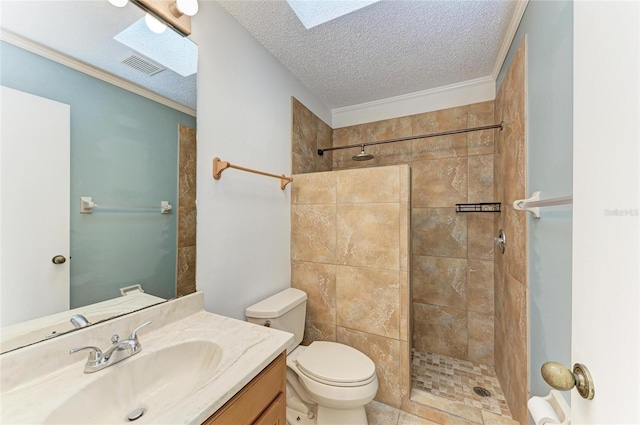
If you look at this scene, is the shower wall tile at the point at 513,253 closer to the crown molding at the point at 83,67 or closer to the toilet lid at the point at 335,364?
the toilet lid at the point at 335,364

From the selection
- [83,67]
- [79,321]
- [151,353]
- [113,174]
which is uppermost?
[83,67]

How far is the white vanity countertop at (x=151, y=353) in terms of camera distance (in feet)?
1.94

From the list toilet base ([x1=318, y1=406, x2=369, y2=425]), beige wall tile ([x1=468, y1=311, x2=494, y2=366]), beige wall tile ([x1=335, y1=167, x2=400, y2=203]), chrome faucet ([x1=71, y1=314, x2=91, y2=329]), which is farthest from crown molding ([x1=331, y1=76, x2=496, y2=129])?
chrome faucet ([x1=71, y1=314, x2=91, y2=329])

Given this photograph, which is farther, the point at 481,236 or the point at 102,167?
the point at 481,236

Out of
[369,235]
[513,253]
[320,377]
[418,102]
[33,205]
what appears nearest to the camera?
[33,205]

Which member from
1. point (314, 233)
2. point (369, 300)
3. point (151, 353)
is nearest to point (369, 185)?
point (314, 233)

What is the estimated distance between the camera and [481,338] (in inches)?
78.7

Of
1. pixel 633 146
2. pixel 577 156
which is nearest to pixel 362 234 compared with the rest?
pixel 577 156

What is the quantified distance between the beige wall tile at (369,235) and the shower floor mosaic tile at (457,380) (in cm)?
99

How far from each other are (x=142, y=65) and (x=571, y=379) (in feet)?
5.15

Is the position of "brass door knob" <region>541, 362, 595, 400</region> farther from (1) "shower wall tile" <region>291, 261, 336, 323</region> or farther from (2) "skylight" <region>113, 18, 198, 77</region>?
(2) "skylight" <region>113, 18, 198, 77</region>

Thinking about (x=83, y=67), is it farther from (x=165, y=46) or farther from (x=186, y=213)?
(x=186, y=213)

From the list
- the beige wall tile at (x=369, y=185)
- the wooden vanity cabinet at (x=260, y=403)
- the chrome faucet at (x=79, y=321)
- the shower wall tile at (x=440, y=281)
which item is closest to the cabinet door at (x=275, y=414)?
the wooden vanity cabinet at (x=260, y=403)

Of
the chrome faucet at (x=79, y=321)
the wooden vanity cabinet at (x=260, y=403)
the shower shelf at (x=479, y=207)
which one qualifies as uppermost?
the shower shelf at (x=479, y=207)
